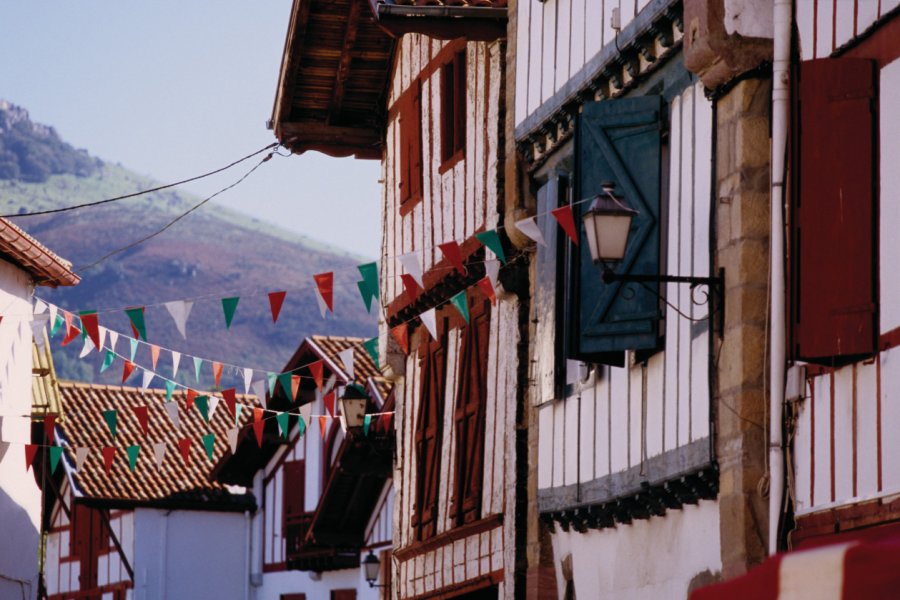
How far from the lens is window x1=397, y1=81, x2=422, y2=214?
632 inches

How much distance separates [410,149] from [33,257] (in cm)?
662

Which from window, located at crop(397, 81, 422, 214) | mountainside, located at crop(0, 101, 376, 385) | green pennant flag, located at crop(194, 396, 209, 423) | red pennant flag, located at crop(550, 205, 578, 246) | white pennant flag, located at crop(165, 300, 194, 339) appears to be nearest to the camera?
red pennant flag, located at crop(550, 205, 578, 246)

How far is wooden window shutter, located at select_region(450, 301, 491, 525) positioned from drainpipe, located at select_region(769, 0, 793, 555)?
5.60 m

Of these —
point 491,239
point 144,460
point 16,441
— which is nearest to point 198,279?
point 144,460

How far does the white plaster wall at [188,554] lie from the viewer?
100ft

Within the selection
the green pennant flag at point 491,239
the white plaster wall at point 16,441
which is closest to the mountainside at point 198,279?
the white plaster wall at point 16,441

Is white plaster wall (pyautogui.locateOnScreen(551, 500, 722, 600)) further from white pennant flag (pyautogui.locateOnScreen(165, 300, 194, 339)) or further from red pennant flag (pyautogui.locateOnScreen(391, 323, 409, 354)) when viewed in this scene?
red pennant flag (pyautogui.locateOnScreen(391, 323, 409, 354))

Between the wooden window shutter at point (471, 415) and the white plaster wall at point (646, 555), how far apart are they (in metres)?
2.08

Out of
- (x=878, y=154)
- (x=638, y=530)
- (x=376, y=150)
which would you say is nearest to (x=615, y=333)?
(x=638, y=530)

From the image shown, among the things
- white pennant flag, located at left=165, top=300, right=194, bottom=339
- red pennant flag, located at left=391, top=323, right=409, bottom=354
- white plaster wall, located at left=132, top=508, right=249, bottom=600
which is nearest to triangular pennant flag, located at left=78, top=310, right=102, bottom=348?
white pennant flag, located at left=165, top=300, right=194, bottom=339

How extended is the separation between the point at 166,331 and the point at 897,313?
138 meters

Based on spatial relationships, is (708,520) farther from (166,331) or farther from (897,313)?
(166,331)

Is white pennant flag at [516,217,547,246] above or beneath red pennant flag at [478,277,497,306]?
above

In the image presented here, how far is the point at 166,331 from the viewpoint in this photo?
471 ft
